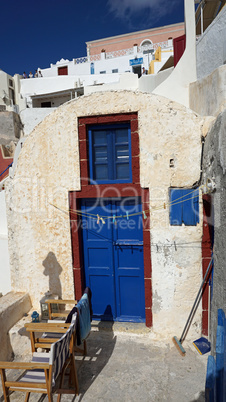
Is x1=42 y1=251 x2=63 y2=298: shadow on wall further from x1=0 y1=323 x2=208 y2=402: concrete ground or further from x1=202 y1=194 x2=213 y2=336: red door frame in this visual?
x1=202 y1=194 x2=213 y2=336: red door frame

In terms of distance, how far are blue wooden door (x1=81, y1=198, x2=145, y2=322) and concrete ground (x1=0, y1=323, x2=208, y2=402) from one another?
362 millimetres

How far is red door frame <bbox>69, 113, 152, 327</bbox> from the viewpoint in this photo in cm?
466

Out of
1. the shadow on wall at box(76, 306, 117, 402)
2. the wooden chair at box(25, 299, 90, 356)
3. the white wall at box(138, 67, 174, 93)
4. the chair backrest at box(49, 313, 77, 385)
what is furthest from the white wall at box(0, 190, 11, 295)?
the white wall at box(138, 67, 174, 93)

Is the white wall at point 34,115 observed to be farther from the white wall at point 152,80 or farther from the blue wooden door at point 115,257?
the blue wooden door at point 115,257

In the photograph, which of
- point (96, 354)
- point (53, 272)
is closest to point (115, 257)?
point (53, 272)

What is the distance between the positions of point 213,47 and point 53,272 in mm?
5487

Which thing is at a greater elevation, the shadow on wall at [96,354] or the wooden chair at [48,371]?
the wooden chair at [48,371]

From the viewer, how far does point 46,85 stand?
2175cm

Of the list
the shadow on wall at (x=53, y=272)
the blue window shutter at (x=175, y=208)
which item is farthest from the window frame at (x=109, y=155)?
the shadow on wall at (x=53, y=272)

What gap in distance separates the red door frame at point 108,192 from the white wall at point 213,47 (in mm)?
2342

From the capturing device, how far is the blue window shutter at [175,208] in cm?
452

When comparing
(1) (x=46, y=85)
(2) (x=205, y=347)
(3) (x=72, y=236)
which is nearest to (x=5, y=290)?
(3) (x=72, y=236)

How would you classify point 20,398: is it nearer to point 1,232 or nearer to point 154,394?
point 154,394

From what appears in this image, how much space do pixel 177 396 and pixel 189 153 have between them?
3.45 meters
